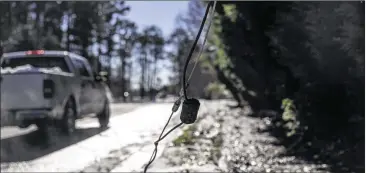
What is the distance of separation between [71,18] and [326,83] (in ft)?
75.4

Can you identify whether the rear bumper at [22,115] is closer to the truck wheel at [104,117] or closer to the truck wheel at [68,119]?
the truck wheel at [68,119]

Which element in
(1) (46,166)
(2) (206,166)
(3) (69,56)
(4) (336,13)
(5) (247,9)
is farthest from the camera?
(3) (69,56)

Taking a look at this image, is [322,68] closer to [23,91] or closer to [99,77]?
[23,91]

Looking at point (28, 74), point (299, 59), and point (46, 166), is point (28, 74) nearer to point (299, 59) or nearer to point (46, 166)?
point (46, 166)

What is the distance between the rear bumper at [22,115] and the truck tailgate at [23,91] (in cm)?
8

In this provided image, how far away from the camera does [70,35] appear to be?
31234mm

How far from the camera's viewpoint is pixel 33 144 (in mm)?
10070

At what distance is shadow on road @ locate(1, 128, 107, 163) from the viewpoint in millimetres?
8562

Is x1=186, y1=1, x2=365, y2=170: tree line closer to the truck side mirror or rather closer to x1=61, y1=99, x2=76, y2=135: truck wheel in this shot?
x1=61, y1=99, x2=76, y2=135: truck wheel

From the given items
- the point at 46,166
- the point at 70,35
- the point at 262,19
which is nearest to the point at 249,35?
the point at 262,19

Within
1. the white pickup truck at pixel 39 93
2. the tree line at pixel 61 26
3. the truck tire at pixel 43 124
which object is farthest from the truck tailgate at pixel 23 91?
the tree line at pixel 61 26

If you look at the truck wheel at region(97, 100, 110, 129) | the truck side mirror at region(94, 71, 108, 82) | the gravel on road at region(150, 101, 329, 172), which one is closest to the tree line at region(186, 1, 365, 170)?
the gravel on road at region(150, 101, 329, 172)

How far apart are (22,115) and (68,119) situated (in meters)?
1.08

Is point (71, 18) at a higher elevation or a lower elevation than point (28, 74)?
higher
